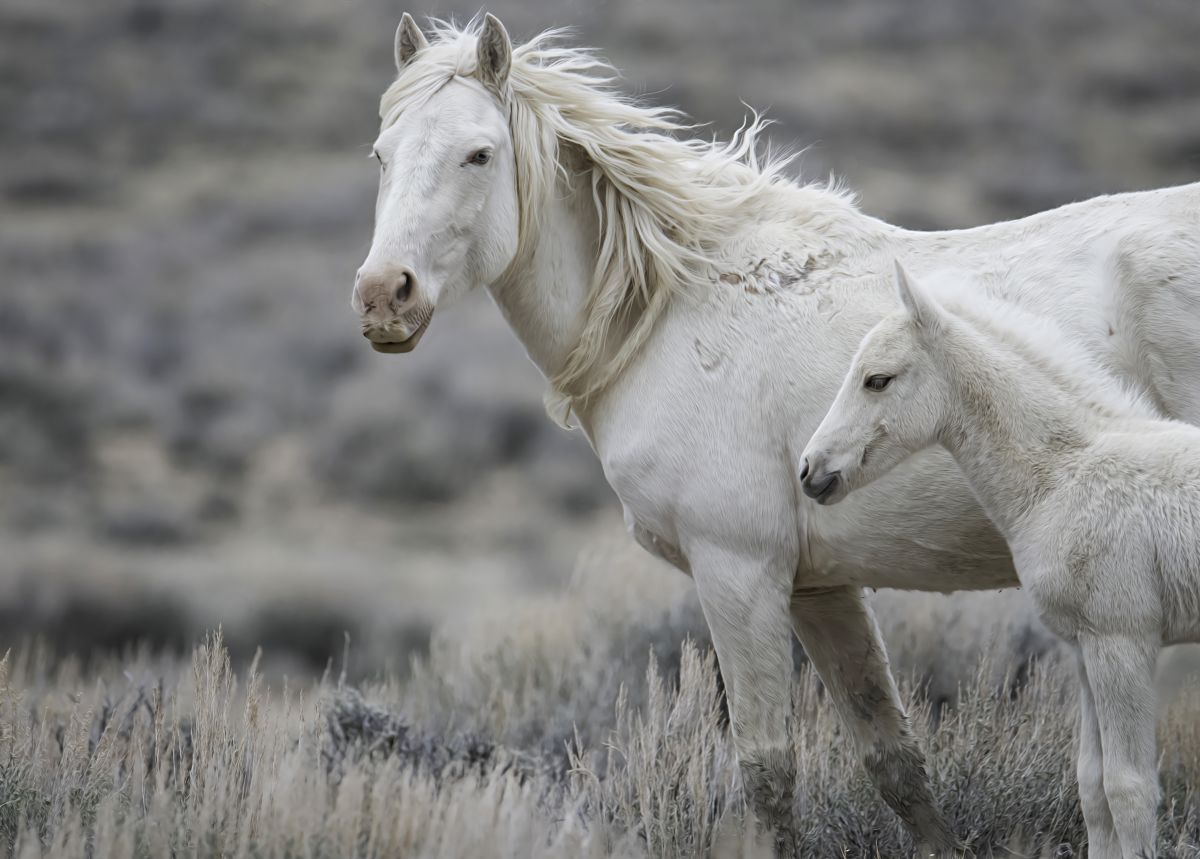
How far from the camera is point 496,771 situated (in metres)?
3.68

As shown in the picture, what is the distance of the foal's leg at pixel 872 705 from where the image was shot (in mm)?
4059

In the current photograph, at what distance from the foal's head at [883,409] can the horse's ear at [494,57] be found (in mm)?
1462

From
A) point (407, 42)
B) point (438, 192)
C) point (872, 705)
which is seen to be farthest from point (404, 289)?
point (872, 705)

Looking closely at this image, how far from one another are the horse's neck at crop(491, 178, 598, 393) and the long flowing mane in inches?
2.0

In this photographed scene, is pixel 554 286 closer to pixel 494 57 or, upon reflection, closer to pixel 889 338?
pixel 494 57

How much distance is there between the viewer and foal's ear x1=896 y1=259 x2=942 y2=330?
3320mm

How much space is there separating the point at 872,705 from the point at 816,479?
1.10 m

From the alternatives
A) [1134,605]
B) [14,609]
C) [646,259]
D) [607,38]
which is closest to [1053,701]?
[1134,605]

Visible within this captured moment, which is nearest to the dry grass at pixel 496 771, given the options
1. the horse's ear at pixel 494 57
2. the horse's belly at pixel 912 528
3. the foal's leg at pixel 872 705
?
the foal's leg at pixel 872 705

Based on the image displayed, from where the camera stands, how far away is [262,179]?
2859 centimetres

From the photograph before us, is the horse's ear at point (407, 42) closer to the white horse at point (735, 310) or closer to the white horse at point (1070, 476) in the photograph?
the white horse at point (735, 310)

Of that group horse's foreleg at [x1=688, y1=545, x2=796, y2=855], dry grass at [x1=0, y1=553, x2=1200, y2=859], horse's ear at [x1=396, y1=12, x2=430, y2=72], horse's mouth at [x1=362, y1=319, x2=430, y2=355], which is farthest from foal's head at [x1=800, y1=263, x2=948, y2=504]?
horse's ear at [x1=396, y1=12, x2=430, y2=72]

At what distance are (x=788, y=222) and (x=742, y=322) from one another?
0.44 m

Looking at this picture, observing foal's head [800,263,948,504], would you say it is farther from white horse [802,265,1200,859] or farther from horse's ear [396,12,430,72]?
horse's ear [396,12,430,72]
